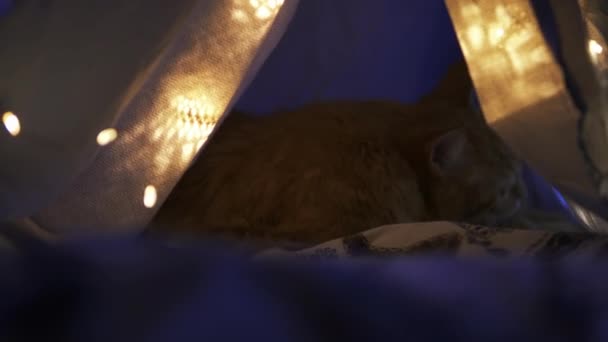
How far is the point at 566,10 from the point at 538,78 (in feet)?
0.34

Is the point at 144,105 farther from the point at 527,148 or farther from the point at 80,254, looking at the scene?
the point at 527,148

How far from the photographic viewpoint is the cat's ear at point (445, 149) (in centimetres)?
126

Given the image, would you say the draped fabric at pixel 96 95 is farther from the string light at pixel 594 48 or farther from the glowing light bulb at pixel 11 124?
the string light at pixel 594 48

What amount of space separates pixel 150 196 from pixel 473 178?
87cm

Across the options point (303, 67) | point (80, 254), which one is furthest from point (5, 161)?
point (303, 67)

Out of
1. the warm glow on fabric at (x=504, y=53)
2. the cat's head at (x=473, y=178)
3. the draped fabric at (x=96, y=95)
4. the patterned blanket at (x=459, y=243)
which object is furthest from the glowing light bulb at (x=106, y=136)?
the cat's head at (x=473, y=178)

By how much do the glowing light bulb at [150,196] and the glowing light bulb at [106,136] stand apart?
0.10 metres

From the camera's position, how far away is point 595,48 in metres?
0.69

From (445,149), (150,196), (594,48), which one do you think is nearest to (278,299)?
(150,196)

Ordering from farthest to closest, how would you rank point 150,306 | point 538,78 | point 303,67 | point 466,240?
point 303,67 → point 538,78 → point 466,240 → point 150,306

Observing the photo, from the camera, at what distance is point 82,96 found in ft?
2.06

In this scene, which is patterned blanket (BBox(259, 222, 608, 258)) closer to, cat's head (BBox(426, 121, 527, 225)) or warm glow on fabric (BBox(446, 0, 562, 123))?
warm glow on fabric (BBox(446, 0, 562, 123))

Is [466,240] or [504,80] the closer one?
[466,240]

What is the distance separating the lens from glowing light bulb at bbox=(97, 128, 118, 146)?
0.64 meters
